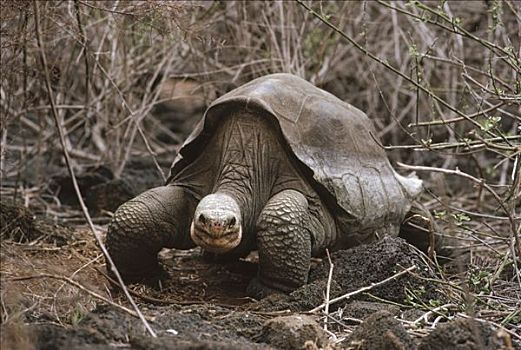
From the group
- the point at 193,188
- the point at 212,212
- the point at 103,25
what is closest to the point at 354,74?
the point at 103,25

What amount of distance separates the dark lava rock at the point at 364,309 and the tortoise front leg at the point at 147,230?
977 mm

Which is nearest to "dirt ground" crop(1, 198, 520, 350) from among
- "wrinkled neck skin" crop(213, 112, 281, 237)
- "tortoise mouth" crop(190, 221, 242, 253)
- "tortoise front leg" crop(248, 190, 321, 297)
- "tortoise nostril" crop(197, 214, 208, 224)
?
"tortoise front leg" crop(248, 190, 321, 297)

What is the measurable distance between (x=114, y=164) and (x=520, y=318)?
3.87 metres

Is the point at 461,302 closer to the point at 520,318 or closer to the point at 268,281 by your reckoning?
the point at 520,318

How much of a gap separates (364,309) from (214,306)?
1.99 feet

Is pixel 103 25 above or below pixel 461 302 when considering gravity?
above

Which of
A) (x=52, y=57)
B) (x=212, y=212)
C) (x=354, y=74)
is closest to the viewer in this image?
(x=212, y=212)

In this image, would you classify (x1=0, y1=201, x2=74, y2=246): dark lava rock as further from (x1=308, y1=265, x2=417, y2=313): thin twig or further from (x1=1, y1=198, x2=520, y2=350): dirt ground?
(x1=308, y1=265, x2=417, y2=313): thin twig

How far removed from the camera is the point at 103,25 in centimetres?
584

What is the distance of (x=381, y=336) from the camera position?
8.91ft

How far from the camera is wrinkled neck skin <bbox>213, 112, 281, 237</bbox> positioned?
4.06m

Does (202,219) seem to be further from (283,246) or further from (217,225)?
(283,246)

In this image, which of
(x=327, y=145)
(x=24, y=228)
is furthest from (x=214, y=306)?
(x=24, y=228)

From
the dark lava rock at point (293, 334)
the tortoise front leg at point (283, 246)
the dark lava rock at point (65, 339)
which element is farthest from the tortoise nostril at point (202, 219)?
the dark lava rock at point (65, 339)
